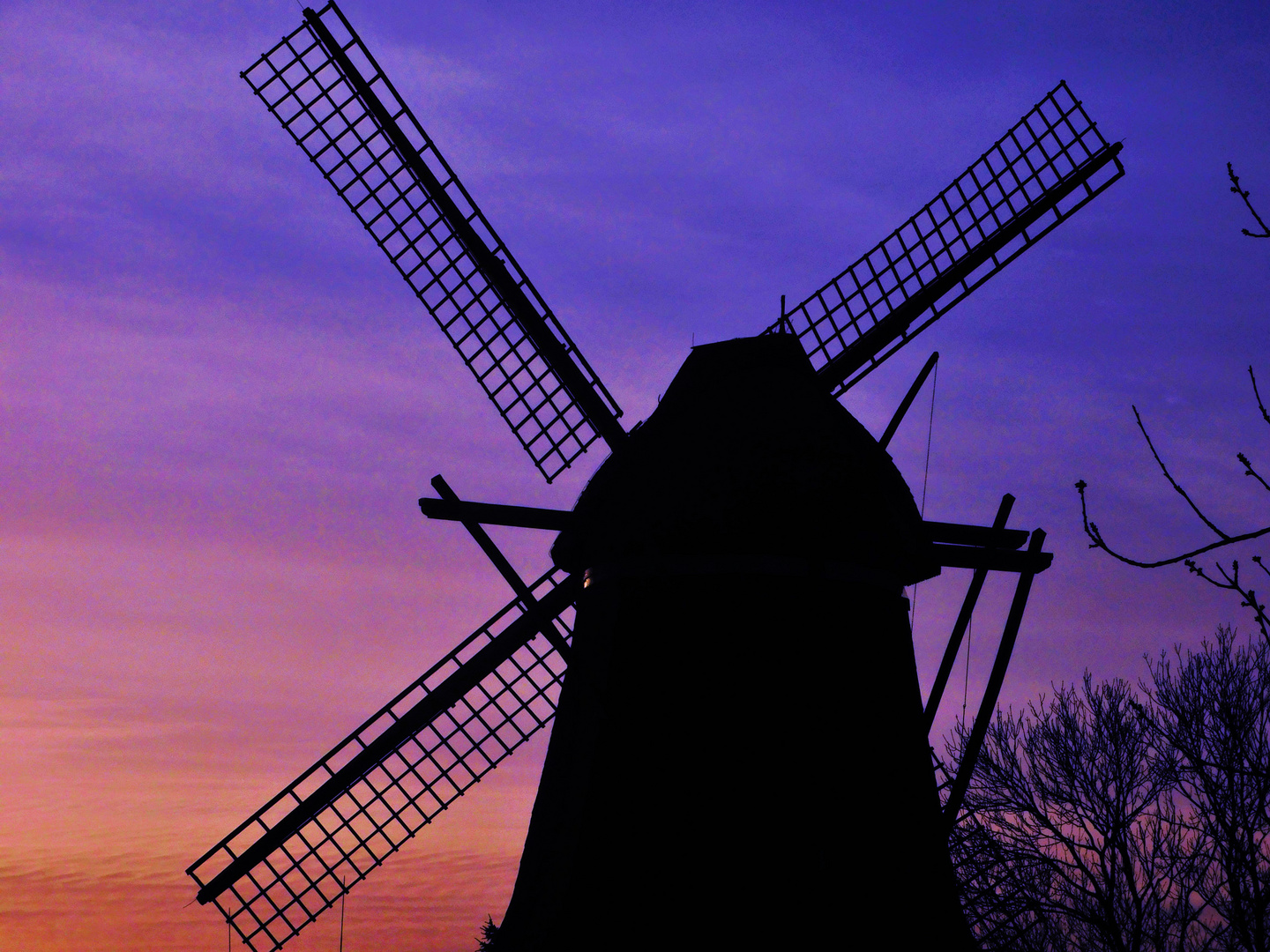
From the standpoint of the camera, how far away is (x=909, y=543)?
28.8ft

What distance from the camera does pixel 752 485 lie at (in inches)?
328

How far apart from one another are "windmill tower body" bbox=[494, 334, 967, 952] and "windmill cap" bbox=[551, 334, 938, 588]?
0.06 feet

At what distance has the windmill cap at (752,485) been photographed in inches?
324

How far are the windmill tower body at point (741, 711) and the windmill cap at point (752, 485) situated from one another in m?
0.02

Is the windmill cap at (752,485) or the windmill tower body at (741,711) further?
the windmill cap at (752,485)

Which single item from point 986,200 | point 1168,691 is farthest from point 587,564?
point 1168,691

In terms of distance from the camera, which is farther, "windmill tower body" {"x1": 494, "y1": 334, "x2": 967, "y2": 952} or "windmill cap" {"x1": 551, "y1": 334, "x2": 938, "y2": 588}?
"windmill cap" {"x1": 551, "y1": 334, "x2": 938, "y2": 588}

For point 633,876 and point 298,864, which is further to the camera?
point 298,864

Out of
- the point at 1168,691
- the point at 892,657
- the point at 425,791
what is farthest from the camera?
the point at 1168,691

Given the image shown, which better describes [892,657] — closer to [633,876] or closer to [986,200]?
[633,876]

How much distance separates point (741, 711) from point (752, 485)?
59.8 inches

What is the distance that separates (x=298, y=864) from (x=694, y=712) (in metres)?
5.11

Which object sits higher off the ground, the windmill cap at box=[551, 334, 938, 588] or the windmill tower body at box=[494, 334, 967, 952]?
the windmill cap at box=[551, 334, 938, 588]

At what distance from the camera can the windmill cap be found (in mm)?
8219
